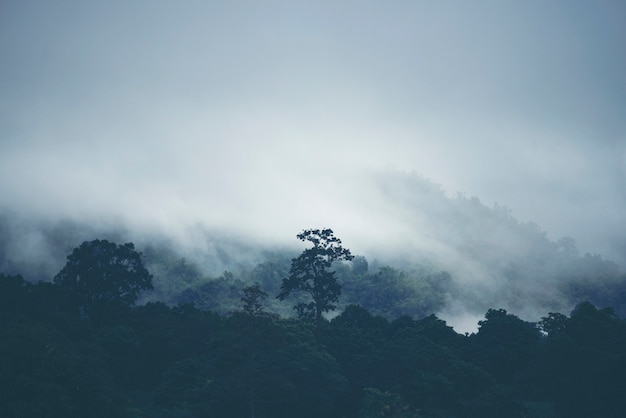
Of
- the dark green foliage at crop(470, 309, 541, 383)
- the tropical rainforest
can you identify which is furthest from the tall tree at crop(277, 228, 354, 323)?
the dark green foliage at crop(470, 309, 541, 383)

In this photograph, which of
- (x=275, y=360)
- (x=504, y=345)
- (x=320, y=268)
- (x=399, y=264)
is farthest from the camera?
(x=399, y=264)

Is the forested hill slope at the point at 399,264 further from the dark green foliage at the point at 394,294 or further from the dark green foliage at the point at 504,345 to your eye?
the dark green foliage at the point at 504,345

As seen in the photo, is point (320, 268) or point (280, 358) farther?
point (320, 268)

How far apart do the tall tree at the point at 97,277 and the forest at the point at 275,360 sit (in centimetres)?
15

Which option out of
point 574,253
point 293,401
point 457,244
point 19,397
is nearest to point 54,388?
point 19,397

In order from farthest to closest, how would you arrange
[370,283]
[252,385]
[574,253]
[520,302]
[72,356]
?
[574,253] → [520,302] → [370,283] → [252,385] → [72,356]

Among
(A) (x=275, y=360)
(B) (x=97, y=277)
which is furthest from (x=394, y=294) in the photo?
(A) (x=275, y=360)

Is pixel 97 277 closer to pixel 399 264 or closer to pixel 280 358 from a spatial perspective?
pixel 280 358

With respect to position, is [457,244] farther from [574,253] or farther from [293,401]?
[293,401]

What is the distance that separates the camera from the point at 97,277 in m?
67.7

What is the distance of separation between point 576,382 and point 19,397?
39.5m

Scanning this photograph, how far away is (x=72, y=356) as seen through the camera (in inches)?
1310

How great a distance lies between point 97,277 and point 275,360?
33759mm

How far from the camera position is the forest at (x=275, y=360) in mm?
33219
